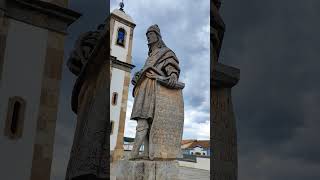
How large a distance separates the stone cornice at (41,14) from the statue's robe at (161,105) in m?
1.08

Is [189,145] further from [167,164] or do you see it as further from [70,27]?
[70,27]

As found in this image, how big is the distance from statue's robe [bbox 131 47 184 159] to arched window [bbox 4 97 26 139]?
976mm

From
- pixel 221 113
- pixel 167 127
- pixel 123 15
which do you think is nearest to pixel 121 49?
pixel 123 15

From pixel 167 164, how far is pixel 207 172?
0.21 meters

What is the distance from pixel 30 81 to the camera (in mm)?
3449

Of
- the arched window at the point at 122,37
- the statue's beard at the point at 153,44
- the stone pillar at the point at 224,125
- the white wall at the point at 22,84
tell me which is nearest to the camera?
the stone pillar at the point at 224,125

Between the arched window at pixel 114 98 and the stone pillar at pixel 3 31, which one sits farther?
the stone pillar at pixel 3 31

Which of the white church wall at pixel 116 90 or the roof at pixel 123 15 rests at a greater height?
the roof at pixel 123 15

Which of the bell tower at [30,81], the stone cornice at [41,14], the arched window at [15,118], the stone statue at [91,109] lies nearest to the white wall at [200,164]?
the stone statue at [91,109]

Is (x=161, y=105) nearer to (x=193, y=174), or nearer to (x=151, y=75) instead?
(x=151, y=75)

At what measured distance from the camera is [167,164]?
8.59 feet

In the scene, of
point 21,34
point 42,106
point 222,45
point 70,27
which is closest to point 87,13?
point 70,27

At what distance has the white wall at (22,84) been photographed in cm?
324

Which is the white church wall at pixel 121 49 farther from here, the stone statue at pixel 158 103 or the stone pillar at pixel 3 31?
the stone pillar at pixel 3 31
